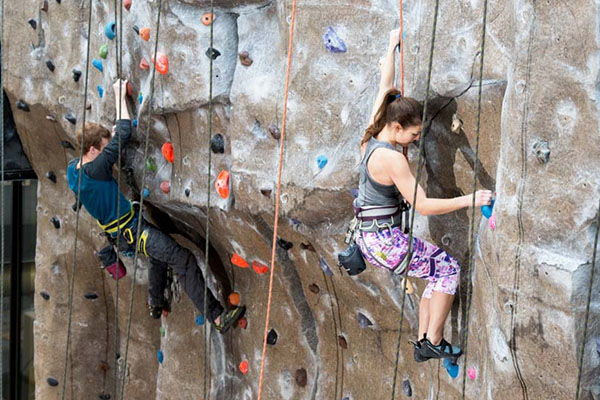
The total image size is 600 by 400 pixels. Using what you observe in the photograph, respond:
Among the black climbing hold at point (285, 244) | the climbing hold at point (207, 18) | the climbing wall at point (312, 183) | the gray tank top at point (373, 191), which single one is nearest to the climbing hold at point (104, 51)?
the climbing wall at point (312, 183)

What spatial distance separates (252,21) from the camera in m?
4.72

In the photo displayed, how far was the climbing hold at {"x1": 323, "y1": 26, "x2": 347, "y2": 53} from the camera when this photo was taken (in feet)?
13.6

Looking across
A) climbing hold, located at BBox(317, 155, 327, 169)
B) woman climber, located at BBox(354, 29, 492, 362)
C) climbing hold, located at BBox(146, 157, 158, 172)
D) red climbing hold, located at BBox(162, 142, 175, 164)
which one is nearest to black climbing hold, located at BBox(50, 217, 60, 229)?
climbing hold, located at BBox(146, 157, 158, 172)

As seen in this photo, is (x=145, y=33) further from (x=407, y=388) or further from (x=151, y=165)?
(x=407, y=388)

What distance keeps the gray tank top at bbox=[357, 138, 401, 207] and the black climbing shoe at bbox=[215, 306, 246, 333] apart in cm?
208

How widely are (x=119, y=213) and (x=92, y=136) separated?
49 centimetres

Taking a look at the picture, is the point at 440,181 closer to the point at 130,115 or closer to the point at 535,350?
the point at 535,350

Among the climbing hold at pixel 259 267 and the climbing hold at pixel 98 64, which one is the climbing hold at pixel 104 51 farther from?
the climbing hold at pixel 259 267

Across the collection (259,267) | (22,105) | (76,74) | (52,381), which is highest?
(76,74)

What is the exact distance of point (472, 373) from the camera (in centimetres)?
392

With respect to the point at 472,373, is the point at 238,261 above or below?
above

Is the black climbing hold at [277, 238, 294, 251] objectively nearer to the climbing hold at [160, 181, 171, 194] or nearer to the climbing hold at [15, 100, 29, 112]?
the climbing hold at [160, 181, 171, 194]

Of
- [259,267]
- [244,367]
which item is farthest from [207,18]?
[244,367]

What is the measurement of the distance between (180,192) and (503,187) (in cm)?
234
